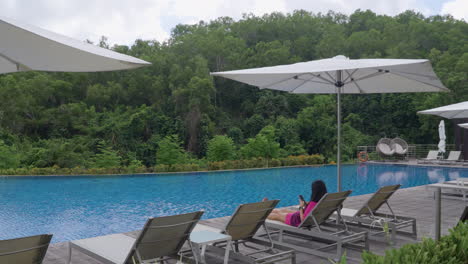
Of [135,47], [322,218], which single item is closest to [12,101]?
[135,47]

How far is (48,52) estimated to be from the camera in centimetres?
285

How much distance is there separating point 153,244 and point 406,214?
197 inches

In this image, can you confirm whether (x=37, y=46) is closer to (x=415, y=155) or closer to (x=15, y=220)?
(x=15, y=220)

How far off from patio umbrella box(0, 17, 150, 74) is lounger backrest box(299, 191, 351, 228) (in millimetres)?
2549

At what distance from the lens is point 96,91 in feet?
83.7

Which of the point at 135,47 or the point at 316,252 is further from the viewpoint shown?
the point at 135,47

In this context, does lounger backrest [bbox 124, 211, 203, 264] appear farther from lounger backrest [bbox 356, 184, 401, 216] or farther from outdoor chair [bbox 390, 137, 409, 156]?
outdoor chair [bbox 390, 137, 409, 156]

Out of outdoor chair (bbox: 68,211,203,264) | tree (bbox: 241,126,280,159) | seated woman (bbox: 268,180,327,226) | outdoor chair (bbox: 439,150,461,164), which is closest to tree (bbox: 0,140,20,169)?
tree (bbox: 241,126,280,159)

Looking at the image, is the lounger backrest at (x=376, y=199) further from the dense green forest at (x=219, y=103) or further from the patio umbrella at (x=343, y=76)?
the dense green forest at (x=219, y=103)

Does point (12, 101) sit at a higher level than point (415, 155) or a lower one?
higher

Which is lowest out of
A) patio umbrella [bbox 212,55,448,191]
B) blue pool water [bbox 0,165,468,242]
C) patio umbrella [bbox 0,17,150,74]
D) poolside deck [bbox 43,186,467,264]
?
blue pool water [bbox 0,165,468,242]

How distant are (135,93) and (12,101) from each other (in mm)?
7484

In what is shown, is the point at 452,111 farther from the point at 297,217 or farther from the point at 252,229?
the point at 252,229

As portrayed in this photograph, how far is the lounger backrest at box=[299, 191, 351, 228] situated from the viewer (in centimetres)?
450
